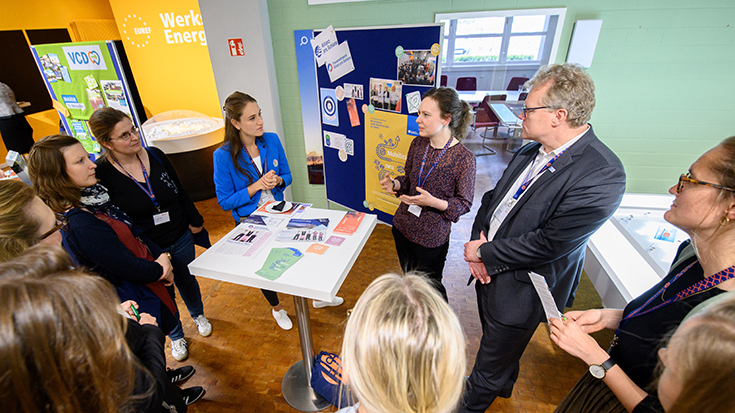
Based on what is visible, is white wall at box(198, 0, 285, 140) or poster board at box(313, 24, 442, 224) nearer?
poster board at box(313, 24, 442, 224)

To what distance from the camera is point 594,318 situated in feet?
4.54

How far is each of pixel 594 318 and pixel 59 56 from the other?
7.46 metres

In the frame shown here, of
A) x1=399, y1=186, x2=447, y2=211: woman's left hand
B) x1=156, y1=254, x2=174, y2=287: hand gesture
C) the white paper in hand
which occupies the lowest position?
x1=156, y1=254, x2=174, y2=287: hand gesture

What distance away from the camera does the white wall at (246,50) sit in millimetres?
3311

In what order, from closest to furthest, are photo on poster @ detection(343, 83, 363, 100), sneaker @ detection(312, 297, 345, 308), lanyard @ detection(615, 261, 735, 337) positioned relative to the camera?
lanyard @ detection(615, 261, 735, 337) → sneaker @ detection(312, 297, 345, 308) → photo on poster @ detection(343, 83, 363, 100)

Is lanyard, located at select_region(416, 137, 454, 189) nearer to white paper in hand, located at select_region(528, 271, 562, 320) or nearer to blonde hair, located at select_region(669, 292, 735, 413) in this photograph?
white paper in hand, located at select_region(528, 271, 562, 320)

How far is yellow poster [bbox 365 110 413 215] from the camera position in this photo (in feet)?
9.95

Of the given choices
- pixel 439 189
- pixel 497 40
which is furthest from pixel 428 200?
pixel 497 40

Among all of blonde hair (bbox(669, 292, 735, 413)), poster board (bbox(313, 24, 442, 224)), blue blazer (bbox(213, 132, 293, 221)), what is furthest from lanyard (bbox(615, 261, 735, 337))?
blue blazer (bbox(213, 132, 293, 221))

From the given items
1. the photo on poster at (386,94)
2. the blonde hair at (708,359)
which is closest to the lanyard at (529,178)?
the blonde hair at (708,359)

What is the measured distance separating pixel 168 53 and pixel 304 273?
558 centimetres

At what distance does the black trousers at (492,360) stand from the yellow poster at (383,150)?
162cm

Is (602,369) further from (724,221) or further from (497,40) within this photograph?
(497,40)

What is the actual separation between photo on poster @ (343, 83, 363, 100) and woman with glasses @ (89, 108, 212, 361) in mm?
1867
